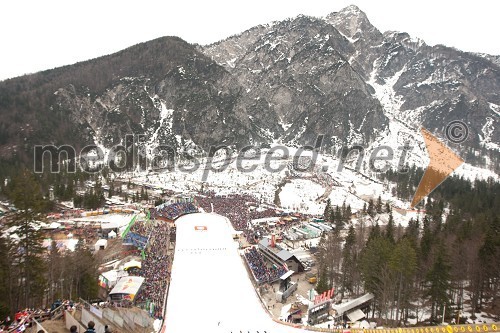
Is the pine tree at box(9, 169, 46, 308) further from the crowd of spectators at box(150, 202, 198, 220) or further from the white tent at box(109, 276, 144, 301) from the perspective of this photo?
the crowd of spectators at box(150, 202, 198, 220)

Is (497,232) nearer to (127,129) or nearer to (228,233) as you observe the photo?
(228,233)

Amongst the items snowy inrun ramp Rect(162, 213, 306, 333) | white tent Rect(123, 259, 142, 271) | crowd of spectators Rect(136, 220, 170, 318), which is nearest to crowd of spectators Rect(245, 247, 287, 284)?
snowy inrun ramp Rect(162, 213, 306, 333)

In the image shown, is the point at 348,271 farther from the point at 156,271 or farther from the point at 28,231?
the point at 28,231

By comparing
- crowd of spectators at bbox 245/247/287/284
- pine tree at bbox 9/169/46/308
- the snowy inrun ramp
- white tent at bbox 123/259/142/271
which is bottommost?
the snowy inrun ramp

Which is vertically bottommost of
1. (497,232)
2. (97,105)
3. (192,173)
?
(192,173)

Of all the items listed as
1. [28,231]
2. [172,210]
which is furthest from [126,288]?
[172,210]

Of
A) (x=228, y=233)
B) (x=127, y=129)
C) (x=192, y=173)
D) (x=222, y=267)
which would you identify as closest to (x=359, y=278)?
(x=222, y=267)
